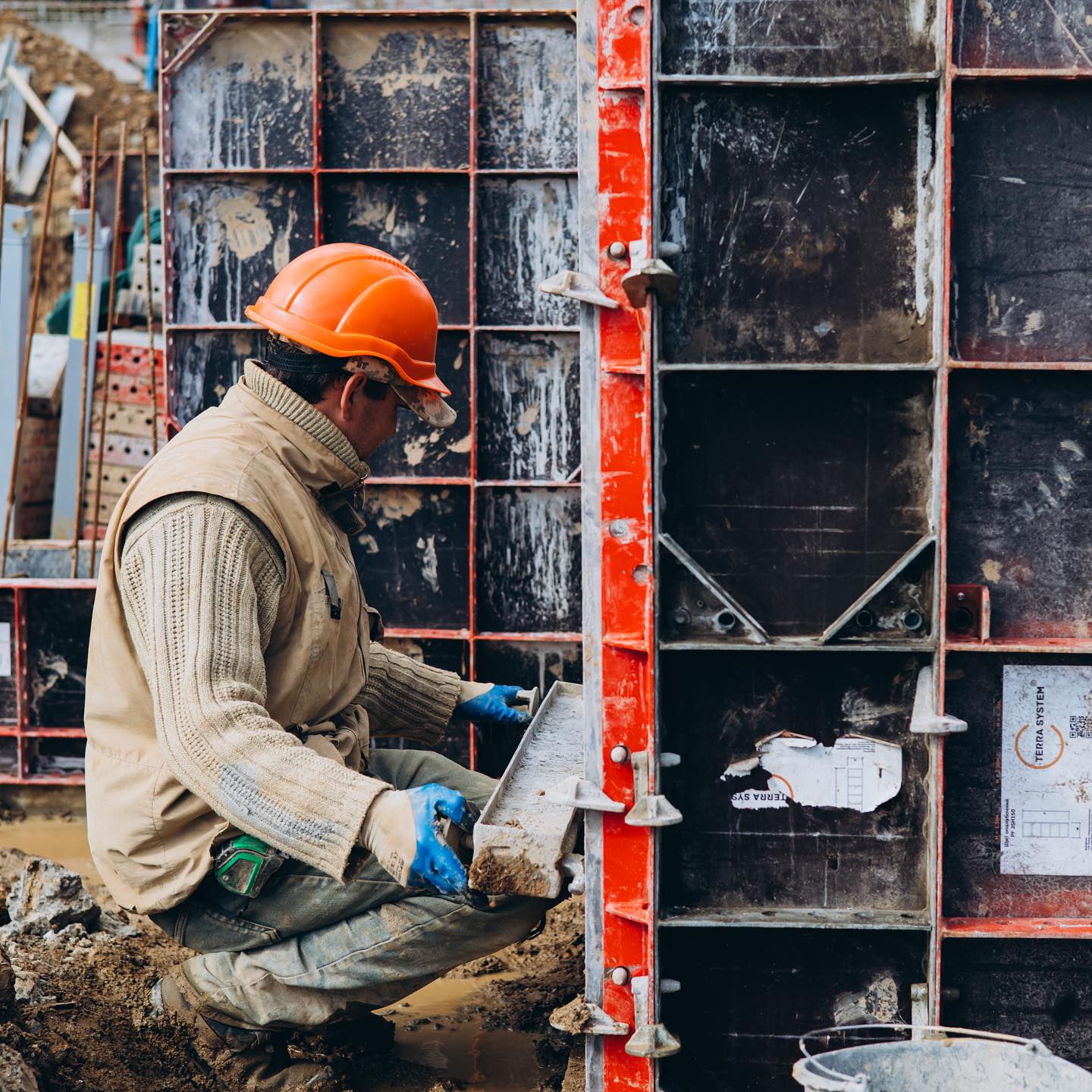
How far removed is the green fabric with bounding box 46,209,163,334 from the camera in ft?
28.0

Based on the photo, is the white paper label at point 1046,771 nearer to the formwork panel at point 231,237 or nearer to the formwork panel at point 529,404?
the formwork panel at point 529,404

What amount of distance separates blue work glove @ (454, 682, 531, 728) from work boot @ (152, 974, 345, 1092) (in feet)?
3.96

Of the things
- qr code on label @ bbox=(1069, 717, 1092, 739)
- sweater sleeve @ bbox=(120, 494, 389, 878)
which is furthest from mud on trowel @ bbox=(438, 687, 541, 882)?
qr code on label @ bbox=(1069, 717, 1092, 739)

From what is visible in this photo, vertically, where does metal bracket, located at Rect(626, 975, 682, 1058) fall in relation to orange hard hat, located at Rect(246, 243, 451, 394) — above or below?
below

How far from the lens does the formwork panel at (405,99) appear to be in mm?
5859

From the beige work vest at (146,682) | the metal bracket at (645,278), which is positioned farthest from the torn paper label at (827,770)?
the beige work vest at (146,682)

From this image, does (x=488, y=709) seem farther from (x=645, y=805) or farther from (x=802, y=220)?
(x=802, y=220)

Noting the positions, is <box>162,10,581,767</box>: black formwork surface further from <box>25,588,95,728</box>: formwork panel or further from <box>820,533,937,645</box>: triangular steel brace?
<box>820,533,937,645</box>: triangular steel brace

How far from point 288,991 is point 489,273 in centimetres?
352

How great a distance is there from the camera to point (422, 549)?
19.7 ft

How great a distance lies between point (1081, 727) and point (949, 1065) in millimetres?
809

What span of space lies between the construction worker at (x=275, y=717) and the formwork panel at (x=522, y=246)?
235cm

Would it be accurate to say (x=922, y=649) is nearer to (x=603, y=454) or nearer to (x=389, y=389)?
(x=603, y=454)

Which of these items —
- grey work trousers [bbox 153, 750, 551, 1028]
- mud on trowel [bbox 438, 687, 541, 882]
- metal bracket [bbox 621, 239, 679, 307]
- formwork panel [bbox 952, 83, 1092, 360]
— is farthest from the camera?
grey work trousers [bbox 153, 750, 551, 1028]
